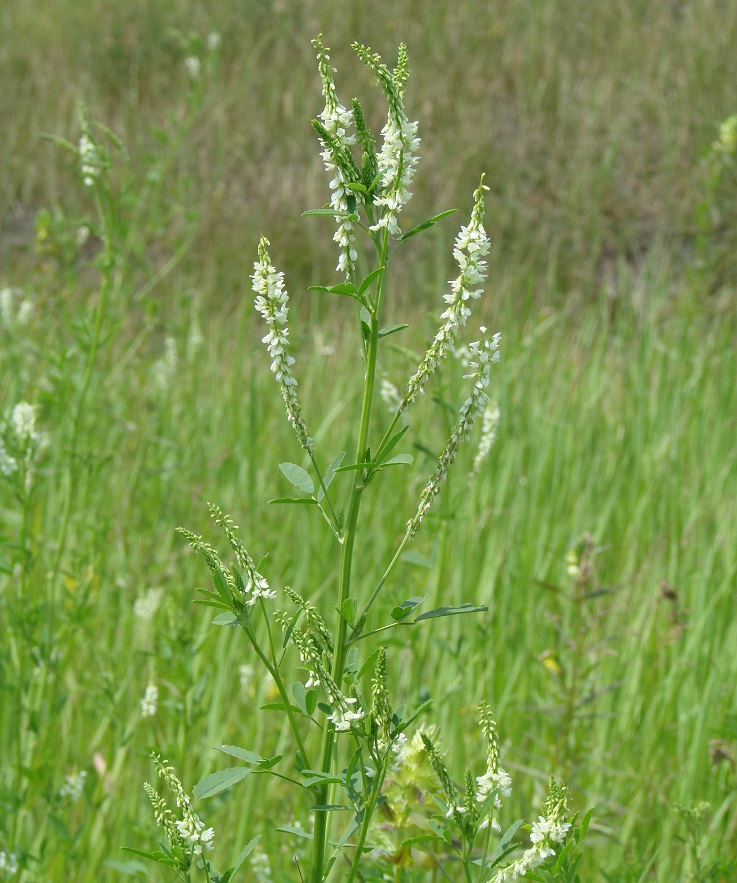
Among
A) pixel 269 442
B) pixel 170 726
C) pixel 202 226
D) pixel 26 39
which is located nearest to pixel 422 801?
pixel 170 726

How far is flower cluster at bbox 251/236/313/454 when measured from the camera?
0.80 m

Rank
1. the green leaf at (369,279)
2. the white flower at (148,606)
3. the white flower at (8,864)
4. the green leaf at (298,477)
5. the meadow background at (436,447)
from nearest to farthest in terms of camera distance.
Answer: the green leaf at (369,279) → the green leaf at (298,477) → the white flower at (8,864) → the meadow background at (436,447) → the white flower at (148,606)

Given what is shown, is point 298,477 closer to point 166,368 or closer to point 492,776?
point 492,776

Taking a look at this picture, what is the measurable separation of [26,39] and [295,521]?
7.11m

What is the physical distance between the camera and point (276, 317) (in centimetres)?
81

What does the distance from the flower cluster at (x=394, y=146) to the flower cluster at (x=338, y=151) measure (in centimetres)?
2

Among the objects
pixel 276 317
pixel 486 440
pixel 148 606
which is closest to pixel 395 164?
pixel 276 317

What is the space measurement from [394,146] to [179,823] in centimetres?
56

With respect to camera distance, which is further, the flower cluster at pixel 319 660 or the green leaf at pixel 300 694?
the green leaf at pixel 300 694

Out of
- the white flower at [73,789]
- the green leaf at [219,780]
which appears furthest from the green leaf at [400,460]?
the white flower at [73,789]

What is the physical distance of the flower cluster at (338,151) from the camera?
799mm

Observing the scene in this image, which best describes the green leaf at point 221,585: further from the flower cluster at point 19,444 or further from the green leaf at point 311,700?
the flower cluster at point 19,444

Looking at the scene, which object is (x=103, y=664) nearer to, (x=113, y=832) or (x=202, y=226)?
(x=113, y=832)

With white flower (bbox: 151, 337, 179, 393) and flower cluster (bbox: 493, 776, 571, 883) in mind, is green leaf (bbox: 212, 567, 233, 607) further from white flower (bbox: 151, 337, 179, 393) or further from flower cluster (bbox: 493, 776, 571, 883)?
white flower (bbox: 151, 337, 179, 393)
